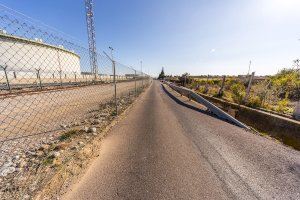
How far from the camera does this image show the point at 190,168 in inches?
129

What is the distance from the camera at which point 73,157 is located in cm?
344

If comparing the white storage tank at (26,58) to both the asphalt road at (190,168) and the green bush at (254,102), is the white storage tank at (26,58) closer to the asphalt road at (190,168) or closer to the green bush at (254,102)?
the asphalt road at (190,168)

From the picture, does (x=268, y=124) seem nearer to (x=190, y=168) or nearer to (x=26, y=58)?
(x=190, y=168)

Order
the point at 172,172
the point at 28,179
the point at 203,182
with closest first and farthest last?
the point at 28,179 < the point at 203,182 < the point at 172,172

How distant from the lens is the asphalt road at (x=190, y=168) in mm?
2602

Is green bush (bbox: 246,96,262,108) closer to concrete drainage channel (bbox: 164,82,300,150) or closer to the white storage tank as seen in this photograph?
concrete drainage channel (bbox: 164,82,300,150)

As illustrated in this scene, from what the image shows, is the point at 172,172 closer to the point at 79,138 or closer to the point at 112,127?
the point at 79,138

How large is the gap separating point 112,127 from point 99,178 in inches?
122

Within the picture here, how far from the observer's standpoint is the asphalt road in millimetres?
2602

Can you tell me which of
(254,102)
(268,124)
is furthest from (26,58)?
(268,124)

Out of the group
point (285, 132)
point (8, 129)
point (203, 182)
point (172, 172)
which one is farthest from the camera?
point (285, 132)

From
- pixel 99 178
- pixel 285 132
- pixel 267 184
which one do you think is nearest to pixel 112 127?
pixel 99 178

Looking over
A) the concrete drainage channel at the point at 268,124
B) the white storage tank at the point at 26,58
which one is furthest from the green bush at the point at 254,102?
the white storage tank at the point at 26,58

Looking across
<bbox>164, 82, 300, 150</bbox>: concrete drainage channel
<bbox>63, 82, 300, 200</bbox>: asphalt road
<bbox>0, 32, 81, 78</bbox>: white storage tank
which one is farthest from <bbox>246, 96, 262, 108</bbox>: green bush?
<bbox>0, 32, 81, 78</bbox>: white storage tank
